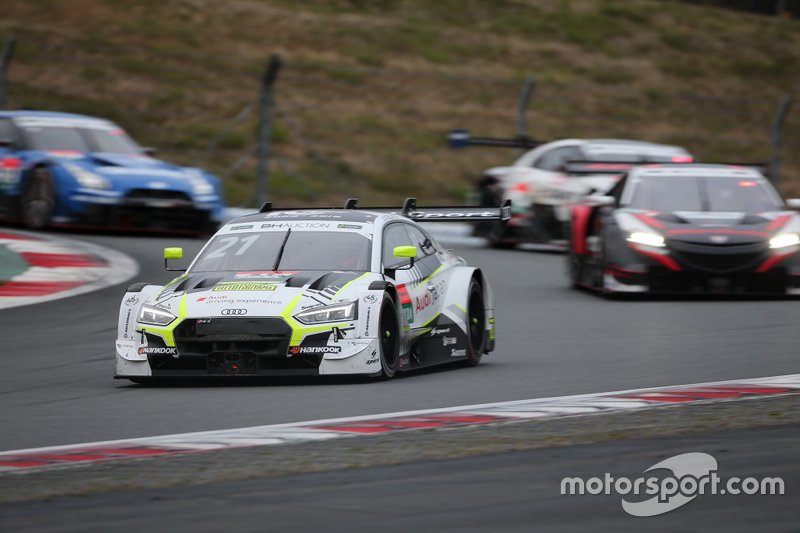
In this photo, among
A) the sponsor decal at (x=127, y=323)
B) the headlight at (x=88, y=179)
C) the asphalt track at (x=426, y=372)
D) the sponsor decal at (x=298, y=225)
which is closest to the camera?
the asphalt track at (x=426, y=372)

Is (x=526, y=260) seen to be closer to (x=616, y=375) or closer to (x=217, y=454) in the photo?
(x=616, y=375)

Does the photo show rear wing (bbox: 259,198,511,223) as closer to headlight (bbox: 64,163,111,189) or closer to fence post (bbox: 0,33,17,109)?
headlight (bbox: 64,163,111,189)

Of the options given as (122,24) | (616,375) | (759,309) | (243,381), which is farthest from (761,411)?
(122,24)

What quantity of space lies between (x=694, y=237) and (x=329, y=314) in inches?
250

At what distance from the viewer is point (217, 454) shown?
7.14 metres

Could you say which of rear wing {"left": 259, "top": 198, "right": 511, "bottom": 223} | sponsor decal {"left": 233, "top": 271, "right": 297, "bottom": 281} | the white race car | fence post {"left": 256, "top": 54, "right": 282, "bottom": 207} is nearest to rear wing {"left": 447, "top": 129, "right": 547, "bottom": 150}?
fence post {"left": 256, "top": 54, "right": 282, "bottom": 207}

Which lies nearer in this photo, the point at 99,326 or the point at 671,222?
the point at 99,326

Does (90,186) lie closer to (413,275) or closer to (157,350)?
(413,275)

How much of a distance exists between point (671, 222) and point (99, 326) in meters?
5.56

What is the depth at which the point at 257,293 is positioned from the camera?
9.77 meters

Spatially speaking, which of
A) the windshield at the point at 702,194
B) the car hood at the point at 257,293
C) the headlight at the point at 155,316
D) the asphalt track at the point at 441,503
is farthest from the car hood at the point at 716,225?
the asphalt track at the point at 441,503

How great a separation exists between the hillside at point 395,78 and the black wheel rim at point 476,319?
17036 millimetres

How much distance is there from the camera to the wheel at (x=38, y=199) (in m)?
20.6

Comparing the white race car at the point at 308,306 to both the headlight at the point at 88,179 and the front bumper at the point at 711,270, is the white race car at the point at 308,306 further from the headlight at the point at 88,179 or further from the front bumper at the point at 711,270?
the headlight at the point at 88,179
